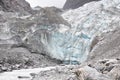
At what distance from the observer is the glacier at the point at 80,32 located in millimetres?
34906

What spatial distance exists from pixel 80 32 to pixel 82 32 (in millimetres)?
216

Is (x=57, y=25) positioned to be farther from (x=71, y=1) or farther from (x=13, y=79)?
(x=71, y=1)

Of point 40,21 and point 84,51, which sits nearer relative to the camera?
point 84,51

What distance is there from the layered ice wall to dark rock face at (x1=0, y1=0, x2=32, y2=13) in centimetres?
1591

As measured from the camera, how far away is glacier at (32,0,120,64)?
34906 millimetres

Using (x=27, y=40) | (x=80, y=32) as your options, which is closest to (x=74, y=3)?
(x=27, y=40)

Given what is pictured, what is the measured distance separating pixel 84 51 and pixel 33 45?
7.16 metres

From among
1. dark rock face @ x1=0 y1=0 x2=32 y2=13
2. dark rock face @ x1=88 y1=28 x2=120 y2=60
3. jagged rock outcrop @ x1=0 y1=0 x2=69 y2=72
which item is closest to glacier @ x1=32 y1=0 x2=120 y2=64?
jagged rock outcrop @ x1=0 y1=0 x2=69 y2=72

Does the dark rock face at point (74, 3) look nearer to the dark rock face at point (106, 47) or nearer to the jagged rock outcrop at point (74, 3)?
the jagged rock outcrop at point (74, 3)

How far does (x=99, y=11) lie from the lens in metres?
38.2

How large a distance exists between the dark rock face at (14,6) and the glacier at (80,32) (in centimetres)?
1429

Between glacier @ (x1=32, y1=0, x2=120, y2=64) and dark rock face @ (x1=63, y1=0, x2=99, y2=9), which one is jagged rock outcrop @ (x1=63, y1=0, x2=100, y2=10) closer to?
dark rock face @ (x1=63, y1=0, x2=99, y2=9)

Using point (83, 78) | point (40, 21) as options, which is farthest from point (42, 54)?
point (83, 78)

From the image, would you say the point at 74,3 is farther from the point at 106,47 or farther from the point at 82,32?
the point at 106,47
